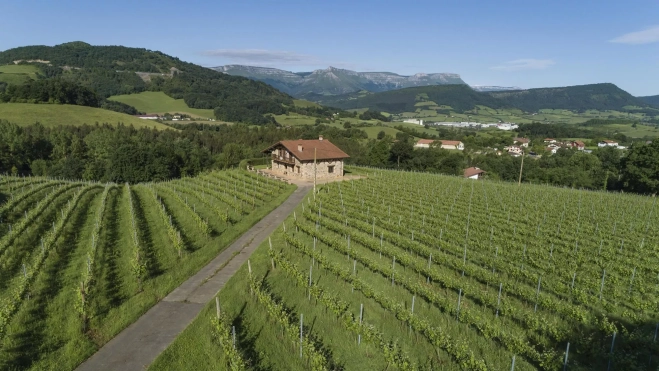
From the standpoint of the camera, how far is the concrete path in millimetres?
11898

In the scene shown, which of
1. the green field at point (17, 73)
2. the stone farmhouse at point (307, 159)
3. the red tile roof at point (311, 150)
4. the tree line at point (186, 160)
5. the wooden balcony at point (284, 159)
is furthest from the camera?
the green field at point (17, 73)

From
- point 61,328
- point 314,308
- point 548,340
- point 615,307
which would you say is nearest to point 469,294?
point 548,340

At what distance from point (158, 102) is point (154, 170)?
123 meters

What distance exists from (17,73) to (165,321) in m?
197

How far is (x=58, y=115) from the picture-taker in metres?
96.2

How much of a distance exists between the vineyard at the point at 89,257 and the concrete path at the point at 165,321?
0.41 m

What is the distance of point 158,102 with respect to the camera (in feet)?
559

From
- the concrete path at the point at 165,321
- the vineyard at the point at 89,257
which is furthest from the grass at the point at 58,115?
the concrete path at the point at 165,321

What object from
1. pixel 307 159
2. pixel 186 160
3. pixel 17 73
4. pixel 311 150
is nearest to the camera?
pixel 307 159

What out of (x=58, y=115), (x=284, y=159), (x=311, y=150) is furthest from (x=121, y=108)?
(x=311, y=150)

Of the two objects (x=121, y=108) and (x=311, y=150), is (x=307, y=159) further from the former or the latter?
(x=121, y=108)

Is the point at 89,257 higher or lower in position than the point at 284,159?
lower

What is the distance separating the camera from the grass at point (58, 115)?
3509 inches

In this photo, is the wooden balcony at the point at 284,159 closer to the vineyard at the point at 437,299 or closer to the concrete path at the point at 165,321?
the vineyard at the point at 437,299
